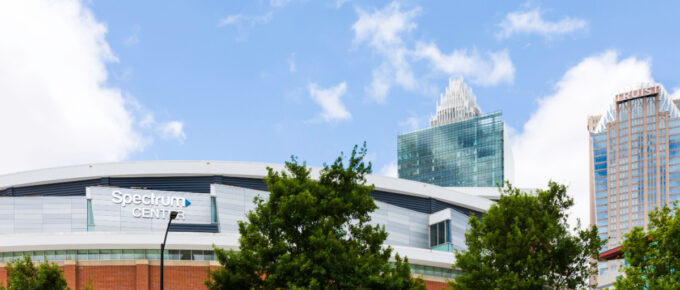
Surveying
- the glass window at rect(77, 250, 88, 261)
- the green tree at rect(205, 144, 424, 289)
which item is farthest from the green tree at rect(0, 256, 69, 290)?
the glass window at rect(77, 250, 88, 261)

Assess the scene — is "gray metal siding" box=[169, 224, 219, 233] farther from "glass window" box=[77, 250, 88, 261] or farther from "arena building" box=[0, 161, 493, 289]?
"glass window" box=[77, 250, 88, 261]

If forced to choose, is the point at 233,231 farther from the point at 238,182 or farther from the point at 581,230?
the point at 581,230

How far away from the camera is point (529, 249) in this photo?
3080cm

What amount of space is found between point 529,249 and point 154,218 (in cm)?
3421

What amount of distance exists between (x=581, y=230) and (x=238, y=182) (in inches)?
1423

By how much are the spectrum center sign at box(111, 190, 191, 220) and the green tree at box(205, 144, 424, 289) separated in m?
29.8

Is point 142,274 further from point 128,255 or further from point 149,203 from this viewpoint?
point 149,203

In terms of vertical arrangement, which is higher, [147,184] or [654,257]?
[147,184]

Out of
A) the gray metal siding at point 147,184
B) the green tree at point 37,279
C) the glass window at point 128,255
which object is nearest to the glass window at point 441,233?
the gray metal siding at point 147,184

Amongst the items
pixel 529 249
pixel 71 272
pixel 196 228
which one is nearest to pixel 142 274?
pixel 71 272

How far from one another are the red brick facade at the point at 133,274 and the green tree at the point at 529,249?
69.6ft

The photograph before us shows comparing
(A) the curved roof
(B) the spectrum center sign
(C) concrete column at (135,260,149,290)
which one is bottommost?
(C) concrete column at (135,260,149,290)

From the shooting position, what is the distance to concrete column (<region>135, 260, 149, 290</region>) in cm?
4669

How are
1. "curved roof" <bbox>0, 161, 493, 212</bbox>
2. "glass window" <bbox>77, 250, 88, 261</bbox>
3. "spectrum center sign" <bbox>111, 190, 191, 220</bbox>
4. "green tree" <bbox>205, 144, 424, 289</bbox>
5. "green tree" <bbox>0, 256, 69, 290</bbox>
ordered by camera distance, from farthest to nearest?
"curved roof" <bbox>0, 161, 493, 212</bbox>
"spectrum center sign" <bbox>111, 190, 191, 220</bbox>
"glass window" <bbox>77, 250, 88, 261</bbox>
"green tree" <bbox>0, 256, 69, 290</bbox>
"green tree" <bbox>205, 144, 424, 289</bbox>
